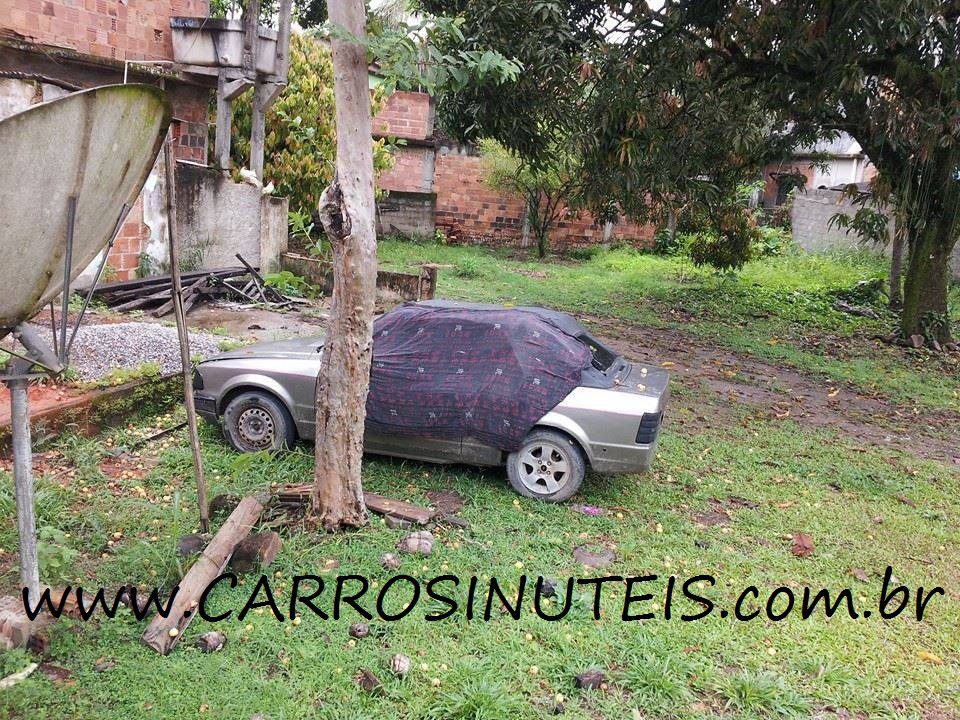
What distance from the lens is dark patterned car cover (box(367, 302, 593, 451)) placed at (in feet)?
18.5

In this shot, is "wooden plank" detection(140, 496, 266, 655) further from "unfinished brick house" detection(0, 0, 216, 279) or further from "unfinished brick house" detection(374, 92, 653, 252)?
"unfinished brick house" detection(374, 92, 653, 252)

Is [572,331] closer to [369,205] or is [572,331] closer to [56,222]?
[369,205]

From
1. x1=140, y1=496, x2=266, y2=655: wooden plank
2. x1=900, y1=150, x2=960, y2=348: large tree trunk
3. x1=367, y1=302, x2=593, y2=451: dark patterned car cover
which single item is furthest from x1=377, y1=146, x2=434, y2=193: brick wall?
x1=140, y1=496, x2=266, y2=655: wooden plank

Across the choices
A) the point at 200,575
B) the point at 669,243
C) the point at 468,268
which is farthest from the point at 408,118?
the point at 200,575

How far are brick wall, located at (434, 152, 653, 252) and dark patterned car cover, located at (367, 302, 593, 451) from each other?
54.0 ft

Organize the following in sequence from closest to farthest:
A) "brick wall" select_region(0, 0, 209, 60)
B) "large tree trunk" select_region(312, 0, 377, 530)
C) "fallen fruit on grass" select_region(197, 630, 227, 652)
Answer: "fallen fruit on grass" select_region(197, 630, 227, 652) < "large tree trunk" select_region(312, 0, 377, 530) < "brick wall" select_region(0, 0, 209, 60)

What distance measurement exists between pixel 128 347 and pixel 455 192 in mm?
15311

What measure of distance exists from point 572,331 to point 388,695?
140 inches

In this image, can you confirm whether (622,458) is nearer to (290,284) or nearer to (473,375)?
(473,375)

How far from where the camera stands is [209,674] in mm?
3574

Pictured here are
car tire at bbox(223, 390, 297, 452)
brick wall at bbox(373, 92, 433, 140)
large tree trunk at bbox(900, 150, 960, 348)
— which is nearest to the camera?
car tire at bbox(223, 390, 297, 452)

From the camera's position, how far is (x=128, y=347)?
809 cm

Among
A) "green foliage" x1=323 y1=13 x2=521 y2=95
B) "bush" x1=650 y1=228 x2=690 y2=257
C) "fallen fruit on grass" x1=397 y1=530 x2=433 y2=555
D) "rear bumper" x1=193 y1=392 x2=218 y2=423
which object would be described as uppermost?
"green foliage" x1=323 y1=13 x2=521 y2=95

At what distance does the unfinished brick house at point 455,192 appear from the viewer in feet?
72.6
